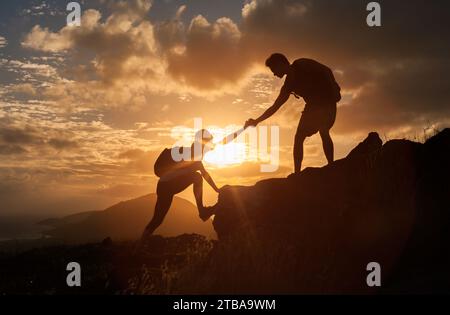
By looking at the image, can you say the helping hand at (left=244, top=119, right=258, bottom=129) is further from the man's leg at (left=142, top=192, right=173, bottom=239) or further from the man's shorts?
the man's leg at (left=142, top=192, right=173, bottom=239)

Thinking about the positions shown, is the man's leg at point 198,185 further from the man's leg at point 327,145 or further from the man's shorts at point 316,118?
the man's leg at point 327,145

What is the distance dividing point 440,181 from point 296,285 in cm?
313

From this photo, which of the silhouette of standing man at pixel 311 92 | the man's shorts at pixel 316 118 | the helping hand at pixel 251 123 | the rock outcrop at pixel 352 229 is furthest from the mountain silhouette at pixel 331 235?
the helping hand at pixel 251 123

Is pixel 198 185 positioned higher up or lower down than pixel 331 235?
higher up

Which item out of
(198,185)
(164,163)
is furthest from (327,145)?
(164,163)

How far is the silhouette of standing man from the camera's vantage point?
9758 millimetres

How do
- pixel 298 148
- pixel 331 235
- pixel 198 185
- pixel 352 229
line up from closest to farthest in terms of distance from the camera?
pixel 352 229 < pixel 331 235 < pixel 298 148 < pixel 198 185

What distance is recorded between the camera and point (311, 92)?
9.84 meters

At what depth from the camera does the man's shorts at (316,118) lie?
32.1 feet

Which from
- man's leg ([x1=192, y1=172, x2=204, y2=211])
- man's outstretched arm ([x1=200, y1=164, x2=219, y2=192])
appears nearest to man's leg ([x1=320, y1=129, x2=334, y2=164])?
man's outstretched arm ([x1=200, y1=164, x2=219, y2=192])

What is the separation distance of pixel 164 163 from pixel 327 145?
4.06 meters

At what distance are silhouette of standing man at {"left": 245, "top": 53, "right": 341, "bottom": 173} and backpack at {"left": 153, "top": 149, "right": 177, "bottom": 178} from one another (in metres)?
3.29

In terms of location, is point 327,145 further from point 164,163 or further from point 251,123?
point 164,163
